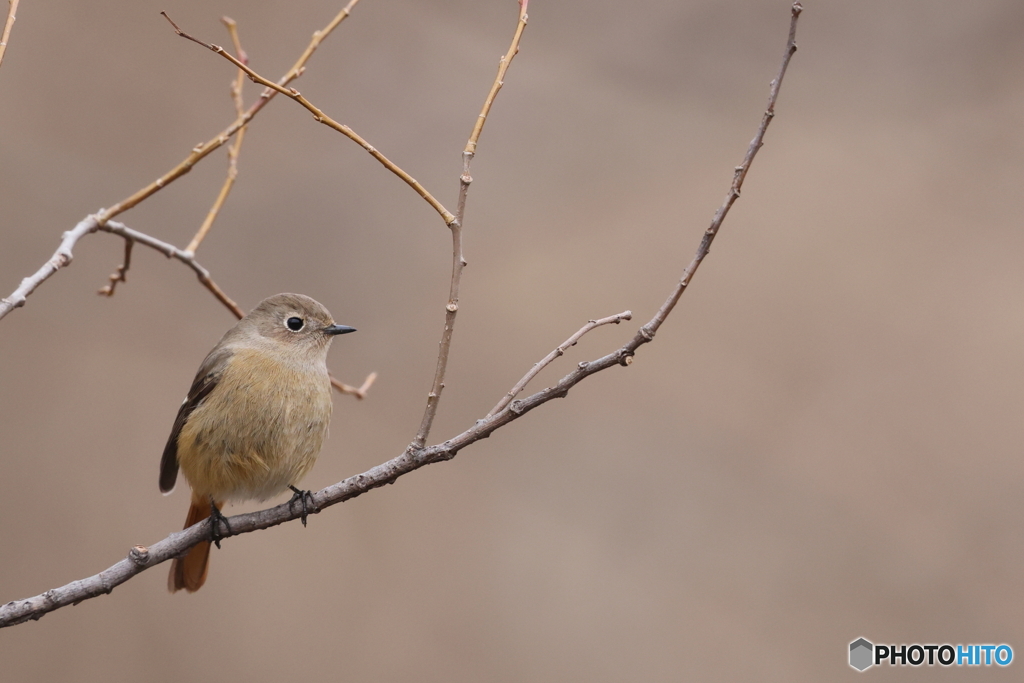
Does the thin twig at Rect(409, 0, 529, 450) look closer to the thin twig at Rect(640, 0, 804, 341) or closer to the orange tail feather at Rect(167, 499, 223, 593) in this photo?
the thin twig at Rect(640, 0, 804, 341)

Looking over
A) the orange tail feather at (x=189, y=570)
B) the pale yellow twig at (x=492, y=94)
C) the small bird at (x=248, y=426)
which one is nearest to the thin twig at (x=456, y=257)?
the pale yellow twig at (x=492, y=94)

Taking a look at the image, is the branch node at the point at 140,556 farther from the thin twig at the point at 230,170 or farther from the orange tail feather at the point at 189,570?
the orange tail feather at the point at 189,570

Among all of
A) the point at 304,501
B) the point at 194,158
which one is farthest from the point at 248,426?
the point at 194,158

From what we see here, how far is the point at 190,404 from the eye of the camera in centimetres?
313

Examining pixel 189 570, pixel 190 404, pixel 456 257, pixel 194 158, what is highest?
pixel 194 158

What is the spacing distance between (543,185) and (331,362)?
1.87 meters

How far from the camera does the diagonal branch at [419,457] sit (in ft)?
5.97

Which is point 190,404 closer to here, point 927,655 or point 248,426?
point 248,426

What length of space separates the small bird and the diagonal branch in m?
0.64

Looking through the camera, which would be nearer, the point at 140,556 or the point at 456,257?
Answer: the point at 456,257

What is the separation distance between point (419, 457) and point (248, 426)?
114cm

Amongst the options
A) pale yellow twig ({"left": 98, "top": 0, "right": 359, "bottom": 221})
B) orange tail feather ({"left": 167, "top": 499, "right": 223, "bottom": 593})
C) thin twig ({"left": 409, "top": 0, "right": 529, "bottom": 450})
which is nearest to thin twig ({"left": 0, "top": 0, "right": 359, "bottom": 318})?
pale yellow twig ({"left": 98, "top": 0, "right": 359, "bottom": 221})

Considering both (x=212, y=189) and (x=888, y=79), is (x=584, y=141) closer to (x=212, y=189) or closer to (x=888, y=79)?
(x=888, y=79)

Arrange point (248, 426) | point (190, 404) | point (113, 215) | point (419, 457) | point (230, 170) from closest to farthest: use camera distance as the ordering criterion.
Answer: point (419, 457)
point (113, 215)
point (230, 170)
point (248, 426)
point (190, 404)
